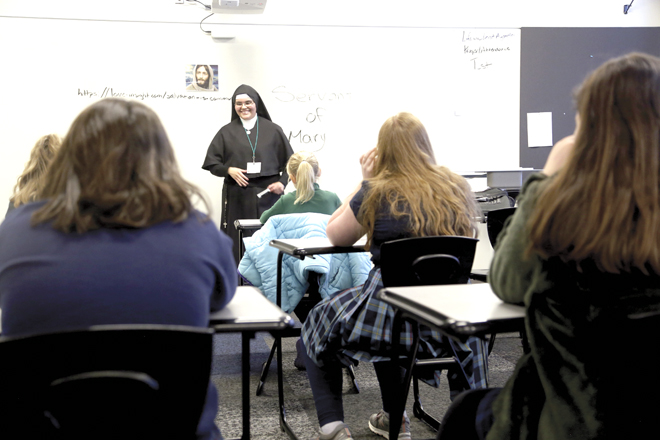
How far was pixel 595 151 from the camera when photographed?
1.05 meters

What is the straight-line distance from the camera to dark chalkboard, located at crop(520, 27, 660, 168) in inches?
225

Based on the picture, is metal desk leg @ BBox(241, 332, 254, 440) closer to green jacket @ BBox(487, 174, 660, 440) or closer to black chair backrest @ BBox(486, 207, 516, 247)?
green jacket @ BBox(487, 174, 660, 440)

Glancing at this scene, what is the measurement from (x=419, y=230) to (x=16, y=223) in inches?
46.4

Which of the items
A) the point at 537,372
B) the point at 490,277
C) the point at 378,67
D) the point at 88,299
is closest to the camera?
the point at 88,299

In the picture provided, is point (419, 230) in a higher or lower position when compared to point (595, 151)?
lower

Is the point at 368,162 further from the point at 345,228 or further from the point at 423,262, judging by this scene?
the point at 423,262

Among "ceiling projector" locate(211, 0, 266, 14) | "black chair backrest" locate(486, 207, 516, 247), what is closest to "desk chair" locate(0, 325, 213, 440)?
"black chair backrest" locate(486, 207, 516, 247)

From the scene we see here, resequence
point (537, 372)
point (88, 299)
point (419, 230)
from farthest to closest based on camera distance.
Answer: point (419, 230)
point (537, 372)
point (88, 299)

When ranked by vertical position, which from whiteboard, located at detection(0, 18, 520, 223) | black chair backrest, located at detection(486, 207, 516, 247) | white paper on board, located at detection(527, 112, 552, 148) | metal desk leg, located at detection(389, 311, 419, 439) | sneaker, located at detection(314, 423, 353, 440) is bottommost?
sneaker, located at detection(314, 423, 353, 440)

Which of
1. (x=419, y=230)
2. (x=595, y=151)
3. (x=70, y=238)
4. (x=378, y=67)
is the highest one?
(x=378, y=67)

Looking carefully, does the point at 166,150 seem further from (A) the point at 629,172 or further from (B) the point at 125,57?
(B) the point at 125,57

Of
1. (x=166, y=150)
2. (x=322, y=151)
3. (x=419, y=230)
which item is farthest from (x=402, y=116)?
(x=322, y=151)

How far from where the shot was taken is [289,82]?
539 centimetres

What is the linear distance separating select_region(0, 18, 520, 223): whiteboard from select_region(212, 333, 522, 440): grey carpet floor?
97.6 inches
